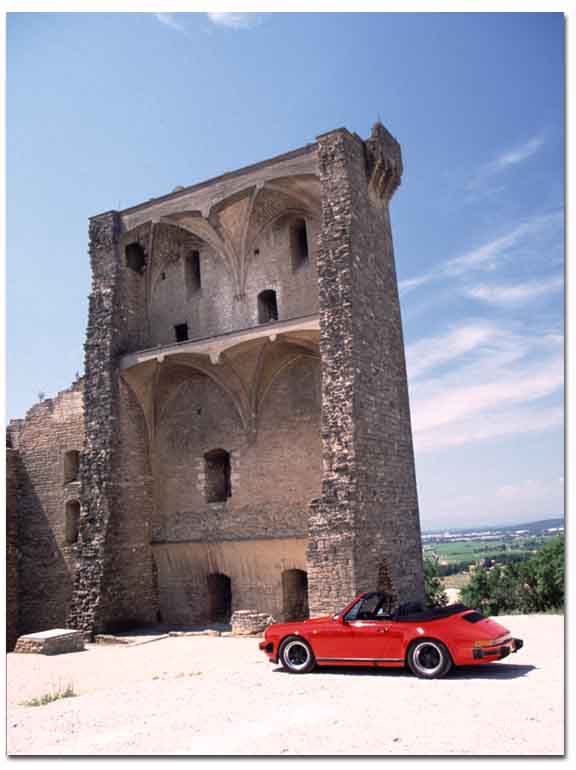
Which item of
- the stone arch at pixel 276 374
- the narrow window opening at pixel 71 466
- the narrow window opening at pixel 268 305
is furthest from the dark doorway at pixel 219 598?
the narrow window opening at pixel 268 305

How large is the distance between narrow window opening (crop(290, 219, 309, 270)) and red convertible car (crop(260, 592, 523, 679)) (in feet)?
35.4

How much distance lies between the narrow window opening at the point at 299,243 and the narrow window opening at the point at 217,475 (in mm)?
5366

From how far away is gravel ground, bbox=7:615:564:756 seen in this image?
6371 mm

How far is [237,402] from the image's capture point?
1875 centimetres

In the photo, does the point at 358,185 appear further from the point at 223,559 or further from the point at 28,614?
the point at 28,614

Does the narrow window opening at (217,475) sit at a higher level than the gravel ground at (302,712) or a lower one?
higher

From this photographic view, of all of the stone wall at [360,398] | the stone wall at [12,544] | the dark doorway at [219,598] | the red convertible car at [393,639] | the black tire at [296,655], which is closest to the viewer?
the red convertible car at [393,639]

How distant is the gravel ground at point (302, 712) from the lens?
637cm

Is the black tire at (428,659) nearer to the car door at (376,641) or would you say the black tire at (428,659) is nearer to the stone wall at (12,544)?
the car door at (376,641)

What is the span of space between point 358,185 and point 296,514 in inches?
312

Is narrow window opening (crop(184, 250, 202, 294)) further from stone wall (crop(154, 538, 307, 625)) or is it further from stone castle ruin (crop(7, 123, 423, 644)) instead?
stone wall (crop(154, 538, 307, 625))

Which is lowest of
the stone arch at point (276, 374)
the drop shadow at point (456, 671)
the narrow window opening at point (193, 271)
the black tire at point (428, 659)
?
the drop shadow at point (456, 671)

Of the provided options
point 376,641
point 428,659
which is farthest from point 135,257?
point 428,659

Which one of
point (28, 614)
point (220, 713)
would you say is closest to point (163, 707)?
point (220, 713)
